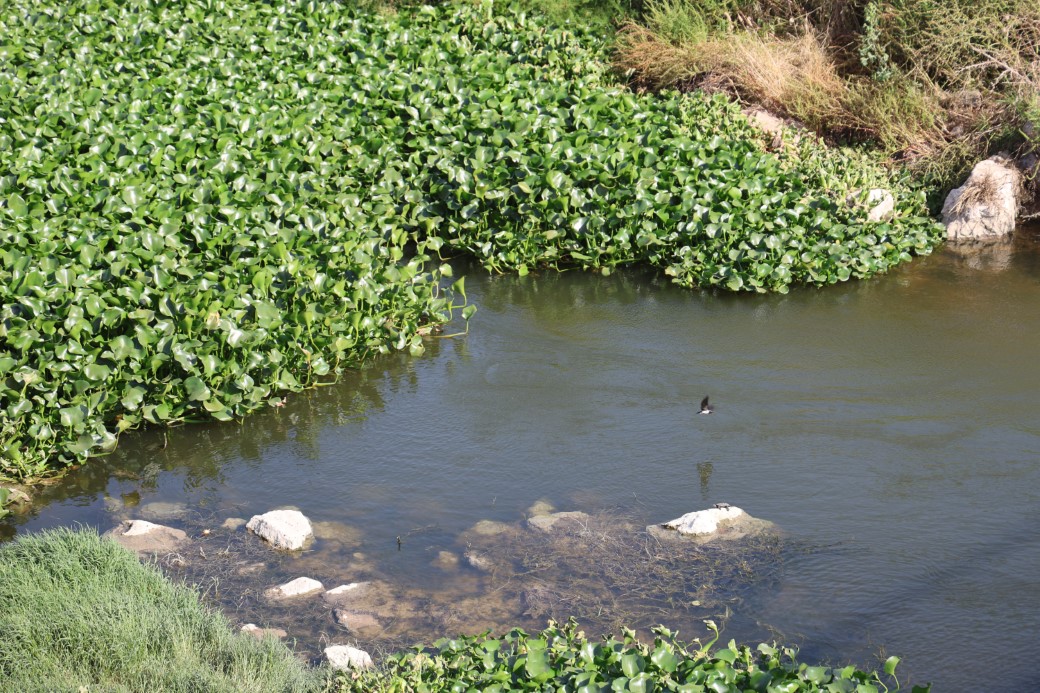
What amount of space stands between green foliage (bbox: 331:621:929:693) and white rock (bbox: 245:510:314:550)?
3.89 ft

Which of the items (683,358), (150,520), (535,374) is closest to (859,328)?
(683,358)

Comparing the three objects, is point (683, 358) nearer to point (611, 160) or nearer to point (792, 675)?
point (611, 160)

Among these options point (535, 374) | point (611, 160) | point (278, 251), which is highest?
point (611, 160)

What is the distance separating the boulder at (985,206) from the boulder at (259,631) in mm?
6869

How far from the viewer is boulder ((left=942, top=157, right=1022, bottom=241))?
9172mm

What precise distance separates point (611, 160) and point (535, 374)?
2383mm

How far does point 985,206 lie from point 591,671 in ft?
22.9

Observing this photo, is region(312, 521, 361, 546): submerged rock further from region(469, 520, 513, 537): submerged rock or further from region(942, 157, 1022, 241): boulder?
region(942, 157, 1022, 241): boulder

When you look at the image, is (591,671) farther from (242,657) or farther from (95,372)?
(95,372)

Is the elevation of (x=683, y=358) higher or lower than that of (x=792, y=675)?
higher

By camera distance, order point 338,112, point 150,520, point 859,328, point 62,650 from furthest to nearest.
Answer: point 338,112 < point 859,328 < point 150,520 < point 62,650

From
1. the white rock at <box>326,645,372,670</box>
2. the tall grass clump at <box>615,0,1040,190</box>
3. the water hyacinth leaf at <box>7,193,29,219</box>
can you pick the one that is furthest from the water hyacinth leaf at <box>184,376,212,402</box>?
the tall grass clump at <box>615,0,1040,190</box>

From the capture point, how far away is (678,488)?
18.1 feet

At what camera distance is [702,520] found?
502 cm
